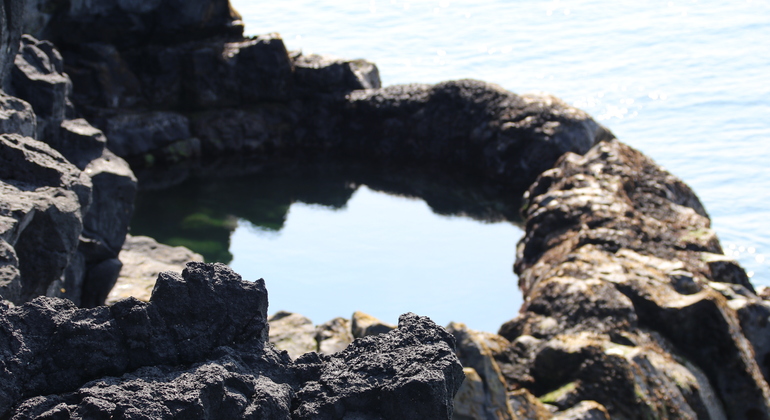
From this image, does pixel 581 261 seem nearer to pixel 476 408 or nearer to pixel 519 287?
pixel 519 287

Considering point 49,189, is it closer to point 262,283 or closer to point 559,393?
point 262,283

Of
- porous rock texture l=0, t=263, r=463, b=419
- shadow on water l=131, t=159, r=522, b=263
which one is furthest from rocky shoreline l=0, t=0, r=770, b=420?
shadow on water l=131, t=159, r=522, b=263

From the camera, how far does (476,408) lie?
7.85 m

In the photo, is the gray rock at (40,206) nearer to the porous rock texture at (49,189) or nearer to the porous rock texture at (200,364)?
the porous rock texture at (49,189)

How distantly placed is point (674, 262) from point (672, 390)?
2.54m

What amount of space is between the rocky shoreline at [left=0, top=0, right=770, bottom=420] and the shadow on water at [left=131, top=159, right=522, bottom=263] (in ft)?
1.02

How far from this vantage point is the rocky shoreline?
3.85 meters

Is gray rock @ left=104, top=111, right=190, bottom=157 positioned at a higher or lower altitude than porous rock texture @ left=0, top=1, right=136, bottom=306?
higher

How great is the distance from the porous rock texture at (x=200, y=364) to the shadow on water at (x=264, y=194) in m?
8.98

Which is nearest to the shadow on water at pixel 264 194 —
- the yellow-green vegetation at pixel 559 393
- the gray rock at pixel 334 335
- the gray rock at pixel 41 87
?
the gray rock at pixel 334 335

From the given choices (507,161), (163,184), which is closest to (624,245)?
(507,161)

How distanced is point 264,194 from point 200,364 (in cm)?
1223

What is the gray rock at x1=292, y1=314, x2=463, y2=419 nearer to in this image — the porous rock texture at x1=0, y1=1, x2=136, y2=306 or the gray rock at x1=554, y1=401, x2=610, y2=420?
the porous rock texture at x1=0, y1=1, x2=136, y2=306

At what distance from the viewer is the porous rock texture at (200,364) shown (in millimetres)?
3564
